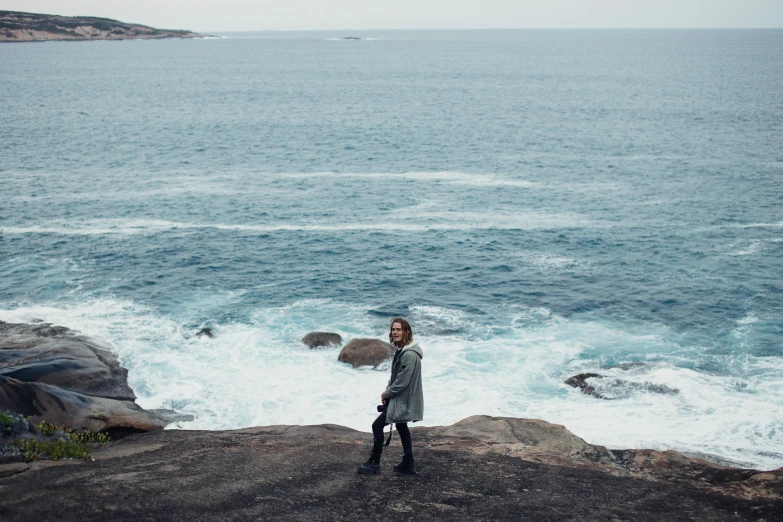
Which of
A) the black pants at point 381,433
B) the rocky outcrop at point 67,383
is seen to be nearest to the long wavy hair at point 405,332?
the black pants at point 381,433

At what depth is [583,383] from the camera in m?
29.2

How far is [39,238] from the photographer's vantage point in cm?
4691

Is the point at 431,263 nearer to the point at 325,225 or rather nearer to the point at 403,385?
the point at 325,225

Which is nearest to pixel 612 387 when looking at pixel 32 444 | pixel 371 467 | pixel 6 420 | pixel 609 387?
pixel 609 387

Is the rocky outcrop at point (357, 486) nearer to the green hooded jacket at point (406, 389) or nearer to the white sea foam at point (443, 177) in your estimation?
the green hooded jacket at point (406, 389)

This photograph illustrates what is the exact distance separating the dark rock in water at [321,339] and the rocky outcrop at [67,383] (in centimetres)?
798

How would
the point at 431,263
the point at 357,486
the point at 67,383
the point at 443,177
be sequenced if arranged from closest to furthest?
the point at 357,486 < the point at 67,383 < the point at 431,263 < the point at 443,177

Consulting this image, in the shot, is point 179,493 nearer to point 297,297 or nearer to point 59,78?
point 297,297

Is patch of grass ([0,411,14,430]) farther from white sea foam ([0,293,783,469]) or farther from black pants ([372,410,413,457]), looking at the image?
white sea foam ([0,293,783,469])

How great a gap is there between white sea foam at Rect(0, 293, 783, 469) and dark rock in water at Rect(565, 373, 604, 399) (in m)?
0.31

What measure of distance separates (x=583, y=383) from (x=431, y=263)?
16.4m

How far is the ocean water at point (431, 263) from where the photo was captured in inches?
1129

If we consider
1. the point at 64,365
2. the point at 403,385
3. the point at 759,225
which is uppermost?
the point at 403,385

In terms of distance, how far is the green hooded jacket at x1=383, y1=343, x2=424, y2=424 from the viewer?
1280 centimetres
